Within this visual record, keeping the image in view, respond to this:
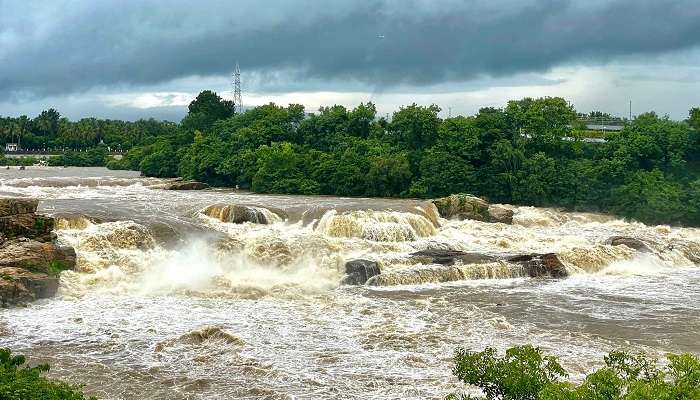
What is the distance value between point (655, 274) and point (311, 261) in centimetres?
1194

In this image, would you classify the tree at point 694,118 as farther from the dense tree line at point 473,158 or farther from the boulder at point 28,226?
the boulder at point 28,226

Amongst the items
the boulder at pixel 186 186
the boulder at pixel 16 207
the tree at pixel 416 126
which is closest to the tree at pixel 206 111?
the boulder at pixel 186 186

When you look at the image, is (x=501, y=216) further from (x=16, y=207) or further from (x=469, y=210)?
(x=16, y=207)

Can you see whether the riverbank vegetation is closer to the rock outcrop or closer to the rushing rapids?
the rushing rapids

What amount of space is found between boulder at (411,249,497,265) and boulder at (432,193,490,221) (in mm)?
7084

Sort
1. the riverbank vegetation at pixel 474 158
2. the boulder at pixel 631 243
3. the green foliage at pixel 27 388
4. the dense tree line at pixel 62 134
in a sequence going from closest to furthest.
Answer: the green foliage at pixel 27 388, the boulder at pixel 631 243, the riverbank vegetation at pixel 474 158, the dense tree line at pixel 62 134

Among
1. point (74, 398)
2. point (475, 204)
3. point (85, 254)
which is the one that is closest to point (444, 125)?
point (475, 204)

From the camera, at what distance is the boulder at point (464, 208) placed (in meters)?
30.2

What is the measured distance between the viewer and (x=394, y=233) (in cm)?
2548

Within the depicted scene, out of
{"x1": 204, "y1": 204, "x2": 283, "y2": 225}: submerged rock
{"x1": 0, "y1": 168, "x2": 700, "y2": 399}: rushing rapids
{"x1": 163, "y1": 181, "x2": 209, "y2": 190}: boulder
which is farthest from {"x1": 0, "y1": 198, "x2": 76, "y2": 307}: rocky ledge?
{"x1": 163, "y1": 181, "x2": 209, "y2": 190}: boulder

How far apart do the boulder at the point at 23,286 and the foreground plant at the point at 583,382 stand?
43.0 feet

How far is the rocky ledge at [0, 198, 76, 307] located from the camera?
17.4 metres

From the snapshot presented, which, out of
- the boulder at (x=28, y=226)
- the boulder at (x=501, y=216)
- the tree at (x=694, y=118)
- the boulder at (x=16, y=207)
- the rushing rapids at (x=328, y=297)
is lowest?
the rushing rapids at (x=328, y=297)

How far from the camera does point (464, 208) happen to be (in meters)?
30.3
